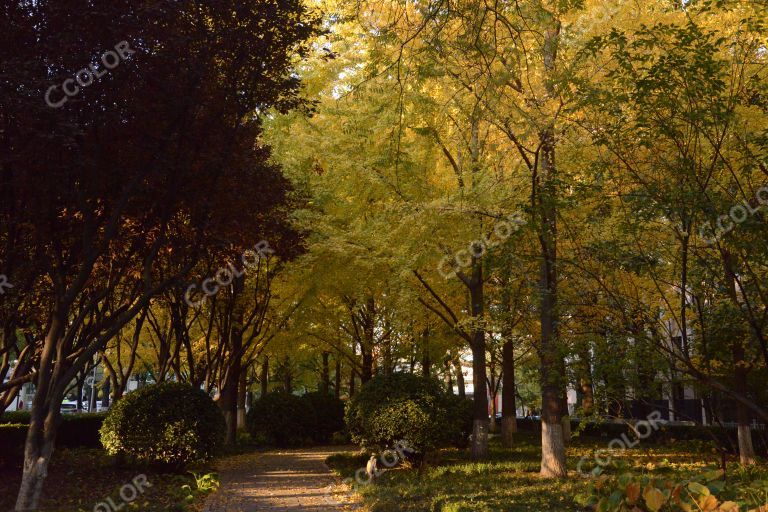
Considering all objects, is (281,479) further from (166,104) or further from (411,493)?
(166,104)

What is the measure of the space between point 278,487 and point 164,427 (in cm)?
264

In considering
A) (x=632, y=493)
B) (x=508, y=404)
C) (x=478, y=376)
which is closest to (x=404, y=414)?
(x=478, y=376)

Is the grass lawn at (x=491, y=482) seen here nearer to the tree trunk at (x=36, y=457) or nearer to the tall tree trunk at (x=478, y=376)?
the tall tree trunk at (x=478, y=376)

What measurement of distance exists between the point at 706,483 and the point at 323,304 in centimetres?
1788

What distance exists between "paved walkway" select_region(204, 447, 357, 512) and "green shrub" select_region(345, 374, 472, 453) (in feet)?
4.25

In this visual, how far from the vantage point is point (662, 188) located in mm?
6031

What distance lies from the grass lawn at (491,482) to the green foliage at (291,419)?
5.10m

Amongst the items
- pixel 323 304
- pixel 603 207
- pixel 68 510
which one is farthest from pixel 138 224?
pixel 323 304

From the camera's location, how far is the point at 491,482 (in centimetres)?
1091

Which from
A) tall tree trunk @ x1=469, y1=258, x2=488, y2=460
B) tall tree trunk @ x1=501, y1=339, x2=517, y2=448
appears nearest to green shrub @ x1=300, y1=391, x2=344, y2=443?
tall tree trunk @ x1=501, y1=339, x2=517, y2=448

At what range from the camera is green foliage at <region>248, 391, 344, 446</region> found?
838 inches

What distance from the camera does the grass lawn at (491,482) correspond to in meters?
8.59

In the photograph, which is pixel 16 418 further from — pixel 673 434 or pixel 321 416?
pixel 673 434

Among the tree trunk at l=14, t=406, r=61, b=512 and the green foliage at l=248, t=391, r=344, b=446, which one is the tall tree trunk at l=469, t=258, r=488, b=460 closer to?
Result: the green foliage at l=248, t=391, r=344, b=446
